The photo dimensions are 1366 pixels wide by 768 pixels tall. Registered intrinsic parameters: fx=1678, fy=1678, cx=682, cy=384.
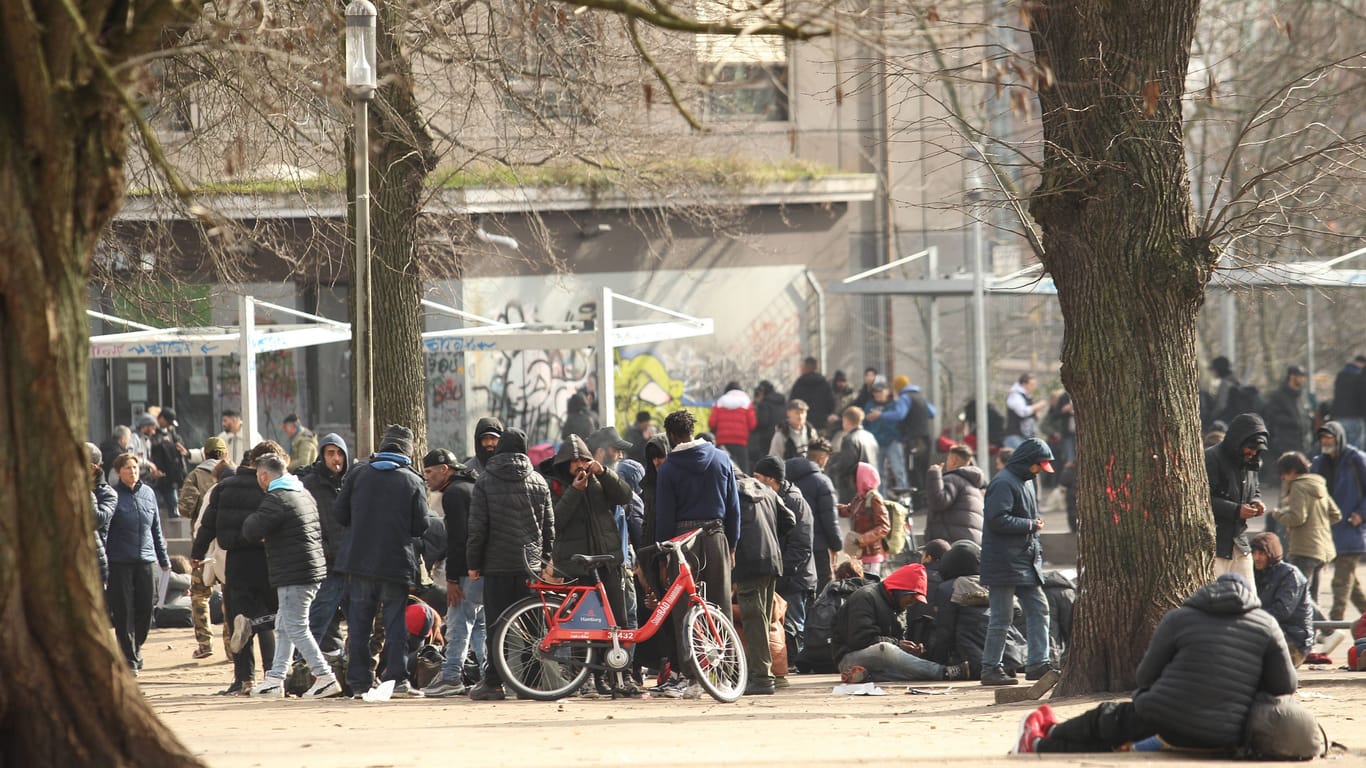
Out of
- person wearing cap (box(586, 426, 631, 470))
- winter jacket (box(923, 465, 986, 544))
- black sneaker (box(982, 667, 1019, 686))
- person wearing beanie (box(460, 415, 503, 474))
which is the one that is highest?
person wearing beanie (box(460, 415, 503, 474))

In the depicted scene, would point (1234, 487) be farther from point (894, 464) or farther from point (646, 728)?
point (894, 464)

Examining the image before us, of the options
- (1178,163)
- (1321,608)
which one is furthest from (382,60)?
(1321,608)

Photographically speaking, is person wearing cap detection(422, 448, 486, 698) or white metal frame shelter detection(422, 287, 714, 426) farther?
white metal frame shelter detection(422, 287, 714, 426)

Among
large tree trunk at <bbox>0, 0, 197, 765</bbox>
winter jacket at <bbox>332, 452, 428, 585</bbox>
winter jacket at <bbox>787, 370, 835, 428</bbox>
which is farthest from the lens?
winter jacket at <bbox>787, 370, 835, 428</bbox>

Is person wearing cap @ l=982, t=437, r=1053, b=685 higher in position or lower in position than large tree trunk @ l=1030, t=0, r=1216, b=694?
lower

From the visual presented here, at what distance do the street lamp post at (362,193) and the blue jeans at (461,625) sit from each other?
1.68 metres

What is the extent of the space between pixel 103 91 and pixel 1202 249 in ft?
21.0

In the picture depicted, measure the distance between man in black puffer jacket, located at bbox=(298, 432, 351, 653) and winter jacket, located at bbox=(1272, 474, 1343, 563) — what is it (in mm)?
7368

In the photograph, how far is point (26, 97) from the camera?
549cm

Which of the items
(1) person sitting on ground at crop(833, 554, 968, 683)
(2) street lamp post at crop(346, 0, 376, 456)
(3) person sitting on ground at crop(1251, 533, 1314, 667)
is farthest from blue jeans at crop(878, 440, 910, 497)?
(3) person sitting on ground at crop(1251, 533, 1314, 667)

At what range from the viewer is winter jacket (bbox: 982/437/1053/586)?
11.0m

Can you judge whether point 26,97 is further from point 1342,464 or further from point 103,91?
point 1342,464

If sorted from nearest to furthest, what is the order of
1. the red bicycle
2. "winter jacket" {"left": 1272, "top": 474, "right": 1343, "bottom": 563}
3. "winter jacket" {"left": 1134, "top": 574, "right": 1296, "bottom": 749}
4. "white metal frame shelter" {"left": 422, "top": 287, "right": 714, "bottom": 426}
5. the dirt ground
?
"winter jacket" {"left": 1134, "top": 574, "right": 1296, "bottom": 749}, the dirt ground, the red bicycle, "winter jacket" {"left": 1272, "top": 474, "right": 1343, "bottom": 563}, "white metal frame shelter" {"left": 422, "top": 287, "right": 714, "bottom": 426}

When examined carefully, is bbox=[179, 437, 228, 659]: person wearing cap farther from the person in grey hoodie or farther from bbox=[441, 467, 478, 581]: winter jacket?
the person in grey hoodie
